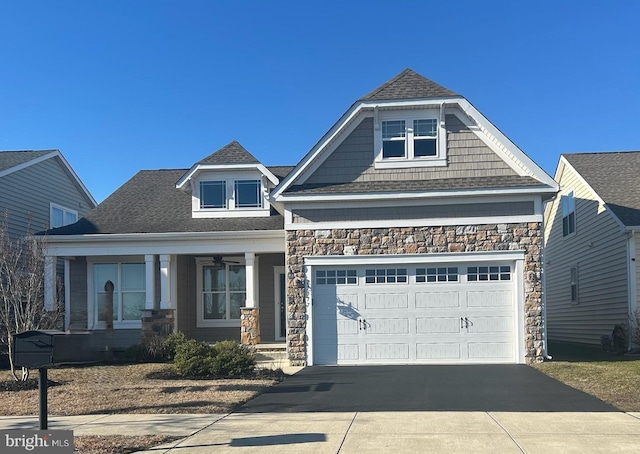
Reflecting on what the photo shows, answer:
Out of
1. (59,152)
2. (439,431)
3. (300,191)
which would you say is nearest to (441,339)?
(300,191)

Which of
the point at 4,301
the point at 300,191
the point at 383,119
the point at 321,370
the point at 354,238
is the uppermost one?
the point at 383,119

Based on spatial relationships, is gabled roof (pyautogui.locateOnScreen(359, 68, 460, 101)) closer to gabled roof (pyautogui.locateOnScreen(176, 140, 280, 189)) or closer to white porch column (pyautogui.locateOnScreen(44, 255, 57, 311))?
gabled roof (pyautogui.locateOnScreen(176, 140, 280, 189))

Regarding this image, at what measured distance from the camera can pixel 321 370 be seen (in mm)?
14273

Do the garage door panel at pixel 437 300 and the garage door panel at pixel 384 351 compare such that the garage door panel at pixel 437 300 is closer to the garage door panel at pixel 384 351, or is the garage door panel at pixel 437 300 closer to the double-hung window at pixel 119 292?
the garage door panel at pixel 384 351

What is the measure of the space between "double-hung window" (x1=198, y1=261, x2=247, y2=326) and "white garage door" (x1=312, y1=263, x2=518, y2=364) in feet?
16.2

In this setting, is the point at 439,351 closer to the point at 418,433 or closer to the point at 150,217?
the point at 418,433

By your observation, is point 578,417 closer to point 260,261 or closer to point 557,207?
point 260,261

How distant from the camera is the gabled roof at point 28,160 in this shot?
71.5 feet

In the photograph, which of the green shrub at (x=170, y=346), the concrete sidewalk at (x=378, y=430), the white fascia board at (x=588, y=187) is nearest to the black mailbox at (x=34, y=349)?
the concrete sidewalk at (x=378, y=430)

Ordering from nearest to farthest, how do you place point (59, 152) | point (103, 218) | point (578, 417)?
A: point (578, 417), point (103, 218), point (59, 152)

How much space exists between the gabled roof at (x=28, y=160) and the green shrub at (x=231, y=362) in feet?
39.1

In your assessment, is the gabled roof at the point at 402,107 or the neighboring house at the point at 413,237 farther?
the gabled roof at the point at 402,107

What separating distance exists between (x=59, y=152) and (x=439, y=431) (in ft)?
69.2
